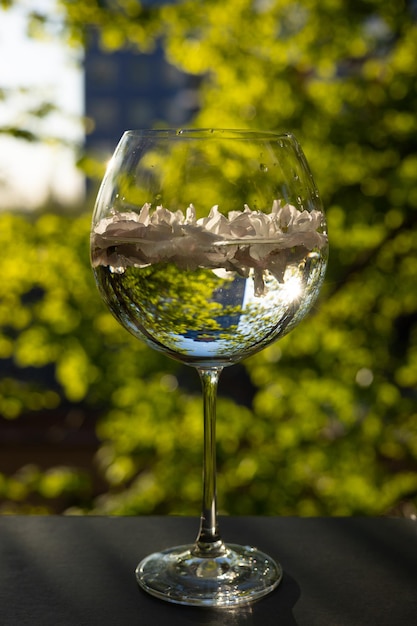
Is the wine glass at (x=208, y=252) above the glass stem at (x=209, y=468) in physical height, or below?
→ above

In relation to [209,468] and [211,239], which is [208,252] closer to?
[211,239]

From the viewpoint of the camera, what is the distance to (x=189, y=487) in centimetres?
260

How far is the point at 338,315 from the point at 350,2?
3.02 feet

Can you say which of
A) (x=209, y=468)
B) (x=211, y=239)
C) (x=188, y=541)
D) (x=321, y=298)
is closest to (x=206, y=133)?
(x=211, y=239)

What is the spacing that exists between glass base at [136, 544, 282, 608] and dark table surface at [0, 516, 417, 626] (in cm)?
1

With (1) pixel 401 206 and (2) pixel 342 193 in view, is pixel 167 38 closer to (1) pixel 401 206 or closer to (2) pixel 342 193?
(2) pixel 342 193

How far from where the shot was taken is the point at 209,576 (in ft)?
2.48

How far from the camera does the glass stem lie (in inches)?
30.2

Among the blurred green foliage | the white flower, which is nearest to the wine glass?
the white flower

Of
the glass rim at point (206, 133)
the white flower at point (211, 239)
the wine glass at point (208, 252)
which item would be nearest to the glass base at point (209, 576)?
the wine glass at point (208, 252)

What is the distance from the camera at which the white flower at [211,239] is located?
65cm

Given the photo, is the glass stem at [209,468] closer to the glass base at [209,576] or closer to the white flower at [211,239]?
the glass base at [209,576]

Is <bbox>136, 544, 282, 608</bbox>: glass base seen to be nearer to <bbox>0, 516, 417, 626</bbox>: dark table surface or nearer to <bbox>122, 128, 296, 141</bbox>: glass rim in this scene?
<bbox>0, 516, 417, 626</bbox>: dark table surface

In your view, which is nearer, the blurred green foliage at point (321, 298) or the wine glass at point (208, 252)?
the wine glass at point (208, 252)
